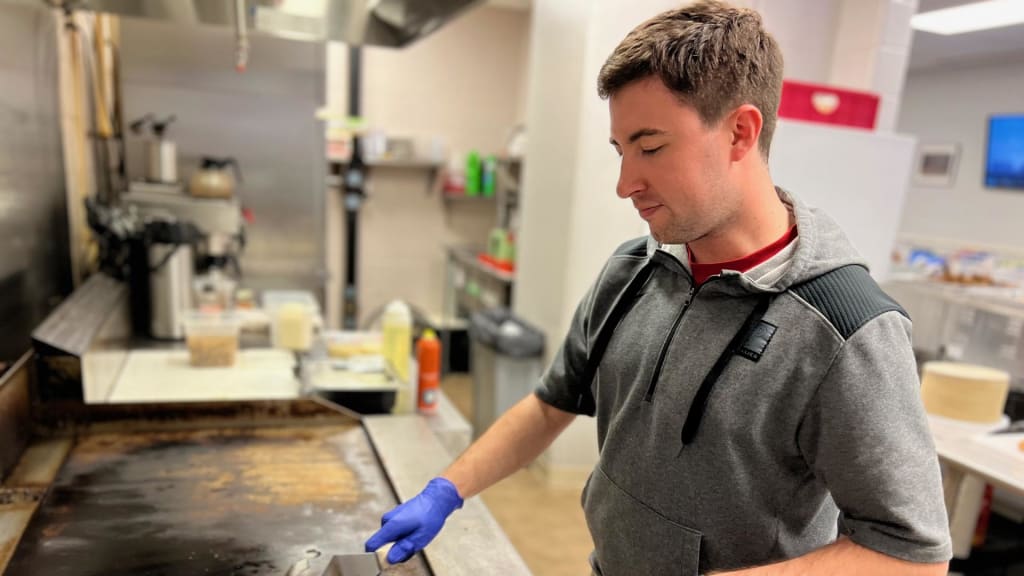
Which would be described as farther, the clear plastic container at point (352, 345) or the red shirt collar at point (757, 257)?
the clear plastic container at point (352, 345)

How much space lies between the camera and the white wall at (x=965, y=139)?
579 centimetres

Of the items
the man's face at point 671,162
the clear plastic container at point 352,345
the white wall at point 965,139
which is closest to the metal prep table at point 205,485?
the clear plastic container at point 352,345

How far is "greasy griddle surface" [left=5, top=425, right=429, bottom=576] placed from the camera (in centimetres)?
104

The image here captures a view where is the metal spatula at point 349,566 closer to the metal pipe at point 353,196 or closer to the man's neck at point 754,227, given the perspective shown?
the man's neck at point 754,227

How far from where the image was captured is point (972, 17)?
166 inches

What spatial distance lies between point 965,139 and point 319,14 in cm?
649

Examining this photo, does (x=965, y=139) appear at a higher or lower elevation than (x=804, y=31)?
lower

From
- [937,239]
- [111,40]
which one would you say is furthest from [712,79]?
[937,239]

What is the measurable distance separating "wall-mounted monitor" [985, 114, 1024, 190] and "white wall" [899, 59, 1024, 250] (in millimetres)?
76

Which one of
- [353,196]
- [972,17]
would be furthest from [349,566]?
[972,17]

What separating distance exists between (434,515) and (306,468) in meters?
0.44

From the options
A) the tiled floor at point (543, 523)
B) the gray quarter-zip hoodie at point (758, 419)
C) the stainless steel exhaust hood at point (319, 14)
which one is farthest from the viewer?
the tiled floor at point (543, 523)

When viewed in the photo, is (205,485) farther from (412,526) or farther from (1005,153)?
(1005,153)

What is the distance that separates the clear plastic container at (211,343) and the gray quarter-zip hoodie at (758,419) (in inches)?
48.8
